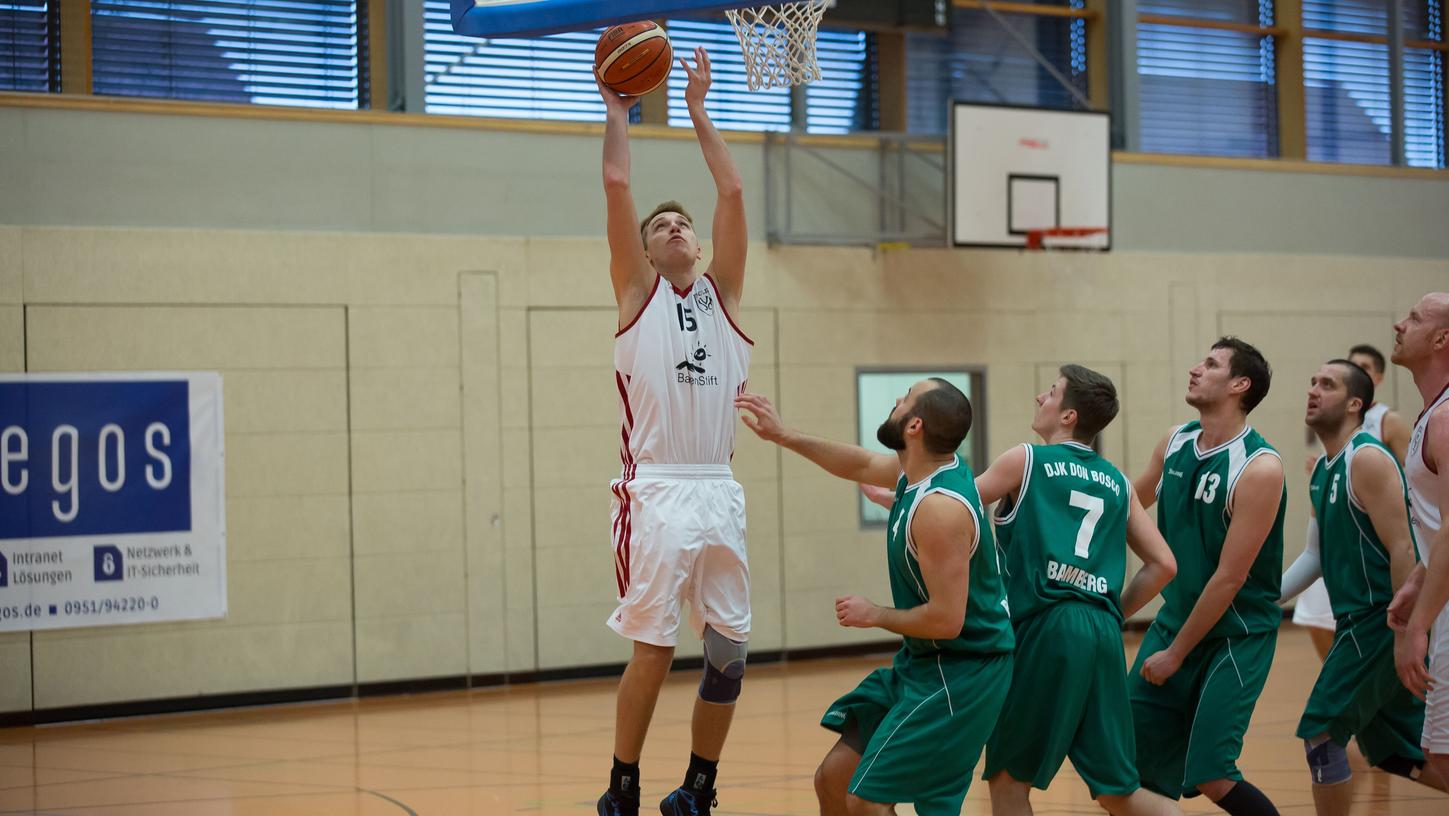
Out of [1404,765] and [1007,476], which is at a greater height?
[1007,476]

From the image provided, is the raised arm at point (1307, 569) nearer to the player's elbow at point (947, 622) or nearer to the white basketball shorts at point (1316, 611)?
the white basketball shorts at point (1316, 611)

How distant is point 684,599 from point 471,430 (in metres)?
5.39

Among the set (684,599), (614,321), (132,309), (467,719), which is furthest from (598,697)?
(684,599)

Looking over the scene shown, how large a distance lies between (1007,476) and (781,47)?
3051 mm

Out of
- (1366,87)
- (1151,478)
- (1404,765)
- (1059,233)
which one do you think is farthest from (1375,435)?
(1366,87)

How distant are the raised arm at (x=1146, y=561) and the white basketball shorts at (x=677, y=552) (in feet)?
3.93

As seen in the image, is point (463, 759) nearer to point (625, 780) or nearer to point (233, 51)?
point (625, 780)

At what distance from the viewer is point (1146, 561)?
4.43 m

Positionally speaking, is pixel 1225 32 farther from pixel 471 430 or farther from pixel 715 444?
pixel 715 444

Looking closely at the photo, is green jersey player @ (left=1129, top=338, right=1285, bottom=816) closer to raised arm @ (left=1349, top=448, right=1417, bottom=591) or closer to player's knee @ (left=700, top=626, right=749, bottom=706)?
raised arm @ (left=1349, top=448, right=1417, bottom=591)

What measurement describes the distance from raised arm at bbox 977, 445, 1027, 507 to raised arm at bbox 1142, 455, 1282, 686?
29.3 inches

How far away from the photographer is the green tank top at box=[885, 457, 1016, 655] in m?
3.98

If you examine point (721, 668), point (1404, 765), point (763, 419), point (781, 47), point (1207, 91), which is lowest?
point (1404, 765)

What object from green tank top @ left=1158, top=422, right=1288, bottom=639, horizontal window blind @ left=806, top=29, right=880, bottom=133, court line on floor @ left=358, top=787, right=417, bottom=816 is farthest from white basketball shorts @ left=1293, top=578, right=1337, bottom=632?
horizontal window blind @ left=806, top=29, right=880, bottom=133
